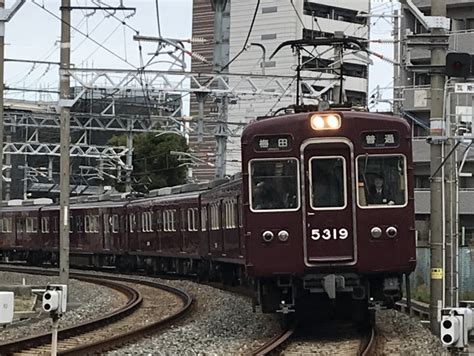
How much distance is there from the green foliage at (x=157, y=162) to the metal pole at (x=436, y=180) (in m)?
37.1

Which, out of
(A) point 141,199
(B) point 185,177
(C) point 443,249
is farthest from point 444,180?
(B) point 185,177

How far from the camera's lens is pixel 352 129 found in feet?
41.9

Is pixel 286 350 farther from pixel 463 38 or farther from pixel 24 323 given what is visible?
pixel 463 38

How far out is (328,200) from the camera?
12.7 metres

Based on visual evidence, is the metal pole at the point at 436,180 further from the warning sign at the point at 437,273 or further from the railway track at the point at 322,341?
the railway track at the point at 322,341

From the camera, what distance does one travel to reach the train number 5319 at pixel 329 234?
12594 mm

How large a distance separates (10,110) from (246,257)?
105 ft

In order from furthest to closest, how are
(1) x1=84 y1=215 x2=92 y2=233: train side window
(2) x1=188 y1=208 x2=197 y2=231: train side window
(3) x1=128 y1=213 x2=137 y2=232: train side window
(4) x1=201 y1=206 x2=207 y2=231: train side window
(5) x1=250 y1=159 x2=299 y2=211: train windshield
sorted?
1. (1) x1=84 y1=215 x2=92 y2=233: train side window
2. (3) x1=128 y1=213 x2=137 y2=232: train side window
3. (2) x1=188 y1=208 x2=197 y2=231: train side window
4. (4) x1=201 y1=206 x2=207 y2=231: train side window
5. (5) x1=250 y1=159 x2=299 y2=211: train windshield

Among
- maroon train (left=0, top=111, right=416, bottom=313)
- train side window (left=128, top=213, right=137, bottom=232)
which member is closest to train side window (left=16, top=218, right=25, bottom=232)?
train side window (left=128, top=213, right=137, bottom=232)

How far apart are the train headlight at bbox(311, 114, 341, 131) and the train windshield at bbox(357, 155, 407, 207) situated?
0.52 meters

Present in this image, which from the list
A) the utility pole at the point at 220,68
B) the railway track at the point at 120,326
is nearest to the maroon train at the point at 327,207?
the railway track at the point at 120,326

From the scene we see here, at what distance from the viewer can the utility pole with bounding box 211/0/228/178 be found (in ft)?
85.0

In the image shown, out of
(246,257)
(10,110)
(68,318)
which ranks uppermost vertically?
(10,110)

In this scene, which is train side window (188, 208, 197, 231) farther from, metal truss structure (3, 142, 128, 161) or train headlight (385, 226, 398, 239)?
metal truss structure (3, 142, 128, 161)
